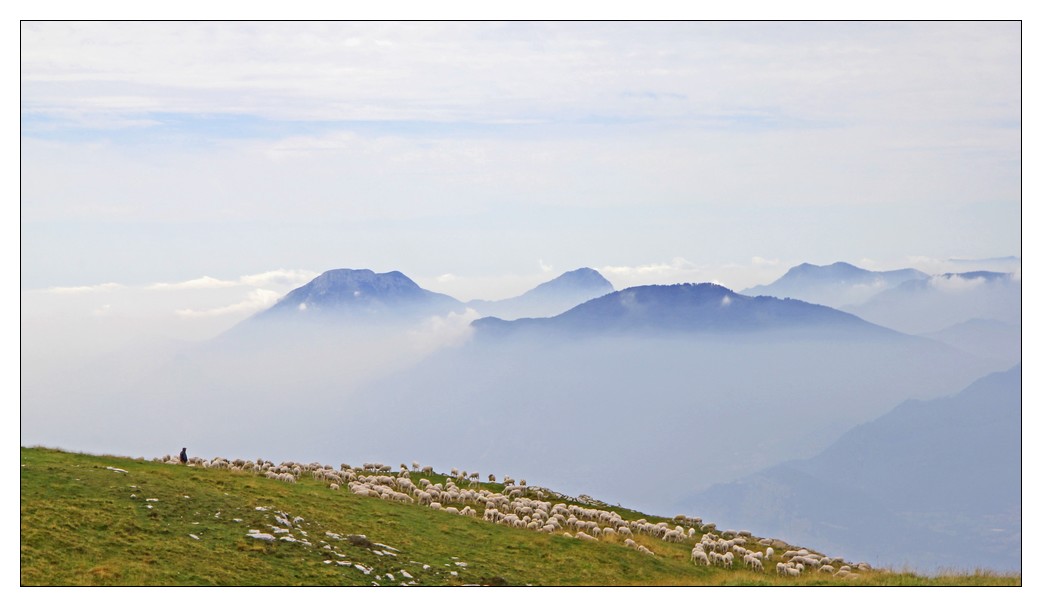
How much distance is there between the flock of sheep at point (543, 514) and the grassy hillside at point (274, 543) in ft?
3.23

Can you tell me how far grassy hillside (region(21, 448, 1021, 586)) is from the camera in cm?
4125

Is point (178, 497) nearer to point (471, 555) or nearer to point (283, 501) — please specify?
point (283, 501)

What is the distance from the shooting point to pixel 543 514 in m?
59.7

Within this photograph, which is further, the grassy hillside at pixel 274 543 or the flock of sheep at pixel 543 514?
the flock of sheep at pixel 543 514

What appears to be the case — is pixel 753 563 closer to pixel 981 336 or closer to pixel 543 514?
pixel 543 514

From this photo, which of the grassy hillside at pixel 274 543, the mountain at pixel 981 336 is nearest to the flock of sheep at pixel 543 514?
the grassy hillside at pixel 274 543

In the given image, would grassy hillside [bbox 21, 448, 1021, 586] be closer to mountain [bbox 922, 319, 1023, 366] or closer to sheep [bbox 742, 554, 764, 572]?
sheep [bbox 742, 554, 764, 572]

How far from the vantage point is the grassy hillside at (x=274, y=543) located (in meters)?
41.2

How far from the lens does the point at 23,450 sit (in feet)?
172

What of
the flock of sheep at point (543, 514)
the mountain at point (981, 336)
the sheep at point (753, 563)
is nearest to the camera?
the sheep at point (753, 563)

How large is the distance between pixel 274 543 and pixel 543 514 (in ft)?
63.7

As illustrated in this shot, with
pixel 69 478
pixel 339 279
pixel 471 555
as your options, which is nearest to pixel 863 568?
pixel 471 555

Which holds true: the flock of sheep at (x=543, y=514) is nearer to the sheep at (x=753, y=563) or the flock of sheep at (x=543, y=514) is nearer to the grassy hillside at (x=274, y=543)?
the sheep at (x=753, y=563)

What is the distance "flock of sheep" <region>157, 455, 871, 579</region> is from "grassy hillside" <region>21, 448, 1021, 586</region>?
984 mm
